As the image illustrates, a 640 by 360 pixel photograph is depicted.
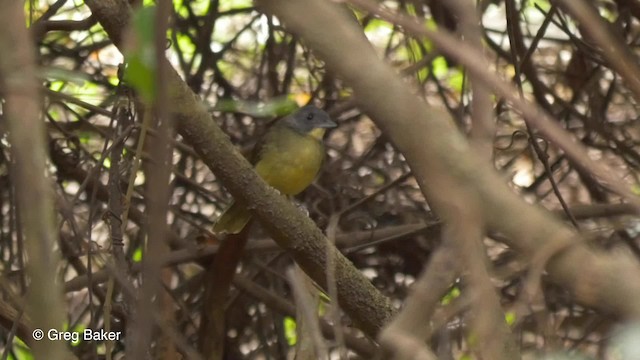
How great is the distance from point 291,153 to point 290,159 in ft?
0.15

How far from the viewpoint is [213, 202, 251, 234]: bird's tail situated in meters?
4.48

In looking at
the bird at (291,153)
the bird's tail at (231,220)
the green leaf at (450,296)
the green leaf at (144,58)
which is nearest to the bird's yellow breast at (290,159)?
the bird at (291,153)

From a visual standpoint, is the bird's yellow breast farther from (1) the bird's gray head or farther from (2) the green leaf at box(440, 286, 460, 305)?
(2) the green leaf at box(440, 286, 460, 305)

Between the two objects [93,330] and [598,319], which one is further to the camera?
[598,319]

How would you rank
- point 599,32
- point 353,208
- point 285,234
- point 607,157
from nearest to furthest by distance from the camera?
point 599,32
point 285,234
point 353,208
point 607,157

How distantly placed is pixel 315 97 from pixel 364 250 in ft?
2.47

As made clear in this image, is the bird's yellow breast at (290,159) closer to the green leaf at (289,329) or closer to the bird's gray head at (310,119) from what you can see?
the bird's gray head at (310,119)

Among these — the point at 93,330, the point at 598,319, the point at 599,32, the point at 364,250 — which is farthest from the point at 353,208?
the point at 599,32

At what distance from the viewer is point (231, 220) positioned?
463 cm

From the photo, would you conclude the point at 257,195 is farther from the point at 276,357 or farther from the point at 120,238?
→ the point at 276,357

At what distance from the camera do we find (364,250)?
484 centimetres

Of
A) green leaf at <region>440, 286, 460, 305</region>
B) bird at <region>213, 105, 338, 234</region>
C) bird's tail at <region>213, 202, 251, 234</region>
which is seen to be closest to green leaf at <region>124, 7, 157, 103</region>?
green leaf at <region>440, 286, 460, 305</region>

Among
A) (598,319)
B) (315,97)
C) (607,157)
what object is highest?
(315,97)

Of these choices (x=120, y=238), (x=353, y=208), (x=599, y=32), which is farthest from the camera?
(x=353, y=208)
